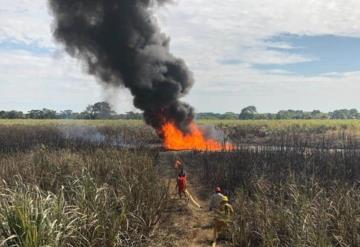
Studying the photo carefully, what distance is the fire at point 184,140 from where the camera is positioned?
34.7 meters

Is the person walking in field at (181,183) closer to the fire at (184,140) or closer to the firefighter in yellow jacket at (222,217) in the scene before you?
the firefighter in yellow jacket at (222,217)

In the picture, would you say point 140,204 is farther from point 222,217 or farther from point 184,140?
point 184,140

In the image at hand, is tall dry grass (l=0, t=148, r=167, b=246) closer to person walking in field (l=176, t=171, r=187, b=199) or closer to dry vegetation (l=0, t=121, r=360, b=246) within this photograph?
dry vegetation (l=0, t=121, r=360, b=246)

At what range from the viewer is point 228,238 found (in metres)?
14.0

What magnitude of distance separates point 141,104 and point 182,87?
4030 millimetres

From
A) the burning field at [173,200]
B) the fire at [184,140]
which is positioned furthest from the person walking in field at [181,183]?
the fire at [184,140]

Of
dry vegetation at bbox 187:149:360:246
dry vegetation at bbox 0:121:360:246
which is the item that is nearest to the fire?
dry vegetation at bbox 0:121:360:246

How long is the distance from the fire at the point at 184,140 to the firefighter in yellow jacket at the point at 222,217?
63.2ft

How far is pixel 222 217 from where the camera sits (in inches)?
545

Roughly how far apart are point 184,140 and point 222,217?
2248 cm

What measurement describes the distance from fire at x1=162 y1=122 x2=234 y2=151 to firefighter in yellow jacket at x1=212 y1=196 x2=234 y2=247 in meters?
19.3

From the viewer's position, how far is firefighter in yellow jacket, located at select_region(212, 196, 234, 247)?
1370 cm

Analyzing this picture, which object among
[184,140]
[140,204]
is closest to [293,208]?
[140,204]

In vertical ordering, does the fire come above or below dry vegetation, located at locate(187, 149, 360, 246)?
above
